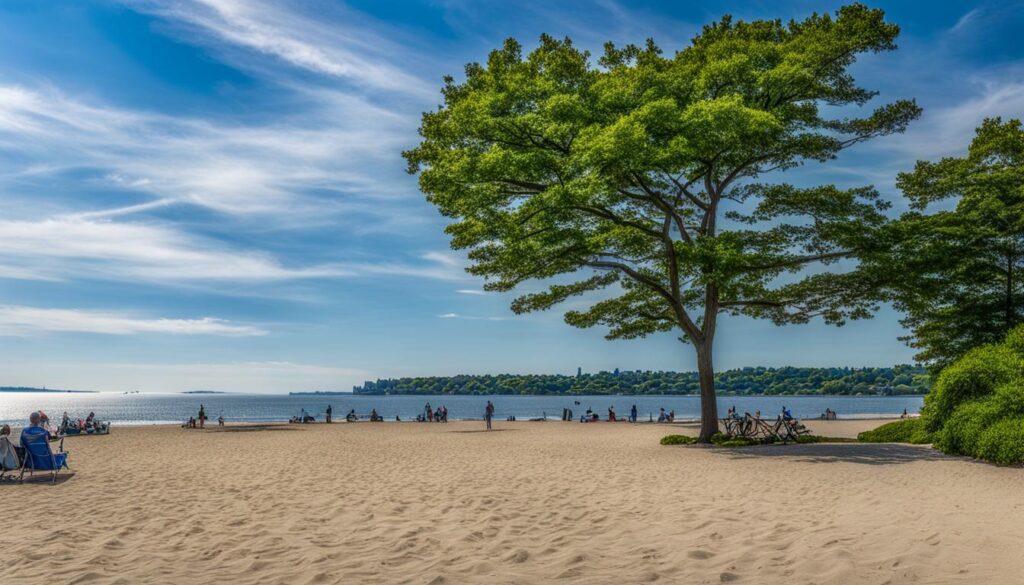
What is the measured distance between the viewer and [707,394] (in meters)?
25.9

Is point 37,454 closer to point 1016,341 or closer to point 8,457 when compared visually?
point 8,457

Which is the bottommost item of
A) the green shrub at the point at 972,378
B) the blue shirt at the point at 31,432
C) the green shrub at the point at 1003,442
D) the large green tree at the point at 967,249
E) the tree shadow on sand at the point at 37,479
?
the tree shadow on sand at the point at 37,479

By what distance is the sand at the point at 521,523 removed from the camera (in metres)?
7.09

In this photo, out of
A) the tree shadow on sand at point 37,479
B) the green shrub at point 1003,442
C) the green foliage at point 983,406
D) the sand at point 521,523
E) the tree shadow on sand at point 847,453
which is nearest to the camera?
the sand at point 521,523

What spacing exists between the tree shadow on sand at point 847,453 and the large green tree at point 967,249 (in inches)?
262

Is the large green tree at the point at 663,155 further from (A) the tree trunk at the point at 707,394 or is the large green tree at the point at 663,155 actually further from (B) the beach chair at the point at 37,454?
(B) the beach chair at the point at 37,454

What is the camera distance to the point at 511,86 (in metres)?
23.2

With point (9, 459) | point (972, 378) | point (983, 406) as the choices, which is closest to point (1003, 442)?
point (983, 406)

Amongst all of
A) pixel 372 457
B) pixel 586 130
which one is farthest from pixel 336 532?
pixel 586 130

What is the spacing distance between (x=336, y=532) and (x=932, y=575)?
7033 mm

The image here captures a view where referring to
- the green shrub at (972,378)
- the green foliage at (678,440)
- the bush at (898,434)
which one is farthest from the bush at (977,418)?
the green foliage at (678,440)

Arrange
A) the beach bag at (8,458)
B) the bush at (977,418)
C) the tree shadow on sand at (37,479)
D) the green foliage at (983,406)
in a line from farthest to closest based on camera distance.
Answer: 1. the bush at (977,418)
2. the green foliage at (983,406)
3. the beach bag at (8,458)
4. the tree shadow on sand at (37,479)

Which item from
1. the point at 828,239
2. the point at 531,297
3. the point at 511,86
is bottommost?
the point at 531,297

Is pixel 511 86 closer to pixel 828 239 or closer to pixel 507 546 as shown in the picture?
pixel 828 239
